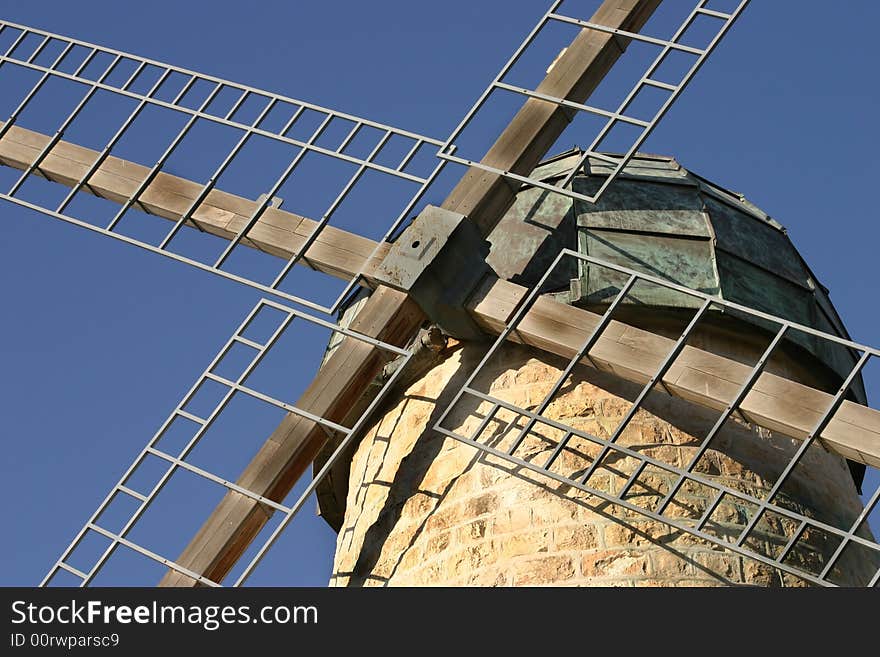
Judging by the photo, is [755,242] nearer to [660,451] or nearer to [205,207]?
[660,451]

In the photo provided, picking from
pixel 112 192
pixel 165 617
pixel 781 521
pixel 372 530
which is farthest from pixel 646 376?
pixel 112 192

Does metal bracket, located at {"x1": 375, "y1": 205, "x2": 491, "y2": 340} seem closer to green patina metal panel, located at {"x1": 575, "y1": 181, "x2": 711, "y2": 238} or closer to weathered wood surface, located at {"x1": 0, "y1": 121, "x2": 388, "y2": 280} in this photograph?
weathered wood surface, located at {"x1": 0, "y1": 121, "x2": 388, "y2": 280}

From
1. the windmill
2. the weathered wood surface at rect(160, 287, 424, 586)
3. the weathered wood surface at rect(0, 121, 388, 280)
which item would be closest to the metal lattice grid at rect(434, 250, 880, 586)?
the windmill

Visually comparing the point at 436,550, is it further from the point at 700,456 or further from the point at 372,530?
the point at 700,456

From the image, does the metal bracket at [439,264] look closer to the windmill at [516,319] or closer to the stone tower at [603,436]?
the windmill at [516,319]

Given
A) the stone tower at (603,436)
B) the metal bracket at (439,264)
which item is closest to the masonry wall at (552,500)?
the stone tower at (603,436)

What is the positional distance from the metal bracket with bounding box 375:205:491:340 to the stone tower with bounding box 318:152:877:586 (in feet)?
1.24

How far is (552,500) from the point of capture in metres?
7.16

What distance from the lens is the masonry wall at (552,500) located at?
22.9 feet

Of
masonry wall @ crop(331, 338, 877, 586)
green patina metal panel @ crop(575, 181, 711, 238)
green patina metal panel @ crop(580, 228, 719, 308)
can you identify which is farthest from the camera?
green patina metal panel @ crop(575, 181, 711, 238)

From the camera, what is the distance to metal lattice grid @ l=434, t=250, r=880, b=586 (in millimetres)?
6895

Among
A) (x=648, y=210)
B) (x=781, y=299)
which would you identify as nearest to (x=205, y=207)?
(x=648, y=210)

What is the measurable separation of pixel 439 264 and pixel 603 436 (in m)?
0.96

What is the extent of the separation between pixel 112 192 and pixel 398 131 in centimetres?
135
